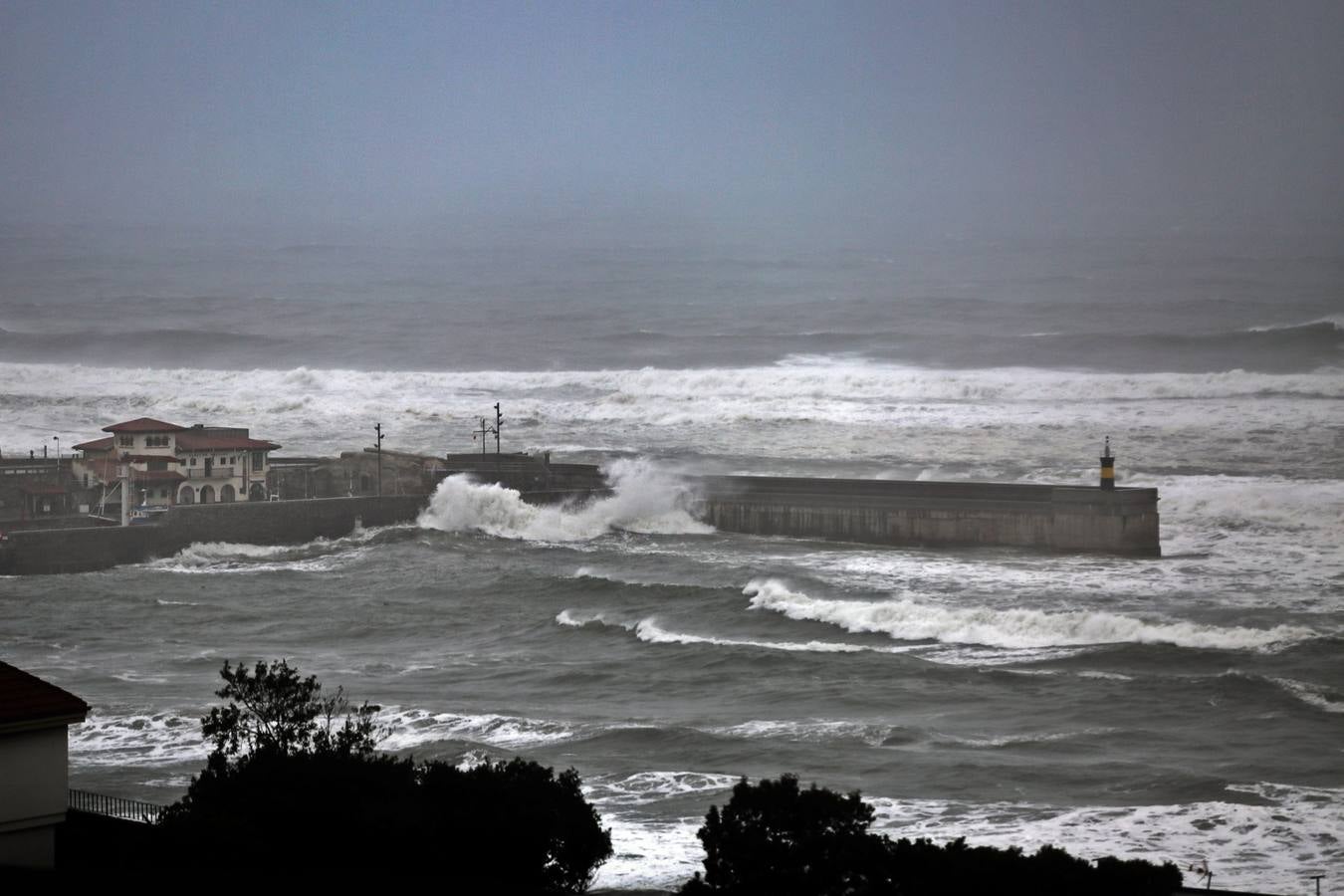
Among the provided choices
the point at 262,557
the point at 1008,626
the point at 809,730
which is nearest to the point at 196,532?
the point at 262,557

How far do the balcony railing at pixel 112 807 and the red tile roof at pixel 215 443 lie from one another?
2319cm

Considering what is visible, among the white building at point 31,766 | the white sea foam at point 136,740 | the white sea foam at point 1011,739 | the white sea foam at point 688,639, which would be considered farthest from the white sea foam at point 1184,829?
the white sea foam at point 688,639

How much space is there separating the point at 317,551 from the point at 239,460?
15.2 feet

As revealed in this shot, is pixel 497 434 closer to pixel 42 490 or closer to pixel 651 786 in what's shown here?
pixel 42 490

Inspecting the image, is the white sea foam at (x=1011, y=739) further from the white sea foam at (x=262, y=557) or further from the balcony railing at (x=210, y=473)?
the balcony railing at (x=210, y=473)

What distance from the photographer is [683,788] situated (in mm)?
12695

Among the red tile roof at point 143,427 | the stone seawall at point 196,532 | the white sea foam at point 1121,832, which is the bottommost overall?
the white sea foam at point 1121,832

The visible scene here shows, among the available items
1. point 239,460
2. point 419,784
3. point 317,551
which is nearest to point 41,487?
point 239,460

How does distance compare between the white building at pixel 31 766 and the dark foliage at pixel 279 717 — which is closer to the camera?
the white building at pixel 31 766

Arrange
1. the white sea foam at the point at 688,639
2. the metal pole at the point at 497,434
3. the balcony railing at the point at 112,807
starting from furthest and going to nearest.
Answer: the metal pole at the point at 497,434 → the white sea foam at the point at 688,639 → the balcony railing at the point at 112,807

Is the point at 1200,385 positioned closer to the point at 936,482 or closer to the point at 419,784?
Result: the point at 936,482

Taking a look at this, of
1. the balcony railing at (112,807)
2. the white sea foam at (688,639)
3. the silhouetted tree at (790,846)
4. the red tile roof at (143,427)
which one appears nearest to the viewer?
the silhouetted tree at (790,846)

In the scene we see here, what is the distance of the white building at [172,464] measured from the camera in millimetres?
32562

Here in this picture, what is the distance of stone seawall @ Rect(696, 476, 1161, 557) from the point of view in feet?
91.5
